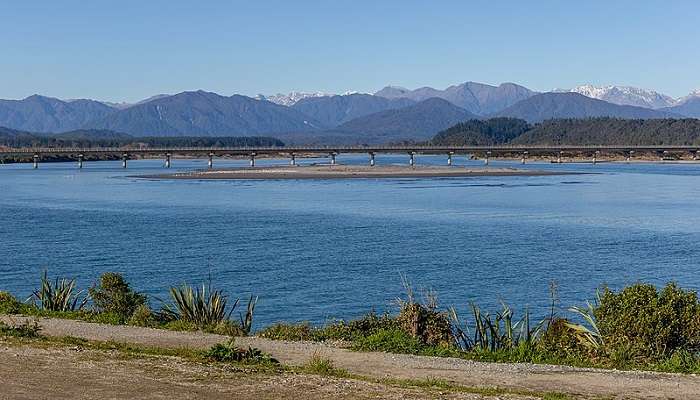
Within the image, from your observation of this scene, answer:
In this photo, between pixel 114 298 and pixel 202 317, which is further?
pixel 114 298

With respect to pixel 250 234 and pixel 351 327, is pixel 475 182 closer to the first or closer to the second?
pixel 250 234

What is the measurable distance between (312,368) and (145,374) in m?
2.70

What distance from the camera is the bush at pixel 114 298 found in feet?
82.3

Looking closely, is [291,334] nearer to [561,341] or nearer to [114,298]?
[561,341]

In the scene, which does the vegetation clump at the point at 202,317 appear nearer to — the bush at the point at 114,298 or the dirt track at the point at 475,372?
the dirt track at the point at 475,372

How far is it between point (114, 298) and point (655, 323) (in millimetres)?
13589

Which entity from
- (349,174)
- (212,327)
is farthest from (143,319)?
(349,174)

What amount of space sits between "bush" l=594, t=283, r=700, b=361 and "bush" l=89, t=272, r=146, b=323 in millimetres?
12208

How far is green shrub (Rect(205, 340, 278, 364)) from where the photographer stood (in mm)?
17125

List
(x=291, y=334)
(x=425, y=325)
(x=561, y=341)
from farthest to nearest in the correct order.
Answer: (x=291, y=334), (x=425, y=325), (x=561, y=341)

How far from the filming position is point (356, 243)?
54.1 metres

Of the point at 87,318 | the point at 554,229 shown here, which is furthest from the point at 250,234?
the point at 87,318

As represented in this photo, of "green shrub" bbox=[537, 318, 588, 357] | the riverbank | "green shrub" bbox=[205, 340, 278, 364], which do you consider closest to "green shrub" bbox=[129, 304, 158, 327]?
"green shrub" bbox=[205, 340, 278, 364]

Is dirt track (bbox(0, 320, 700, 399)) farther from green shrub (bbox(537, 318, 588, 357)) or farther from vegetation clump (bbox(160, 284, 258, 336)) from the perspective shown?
green shrub (bbox(537, 318, 588, 357))
